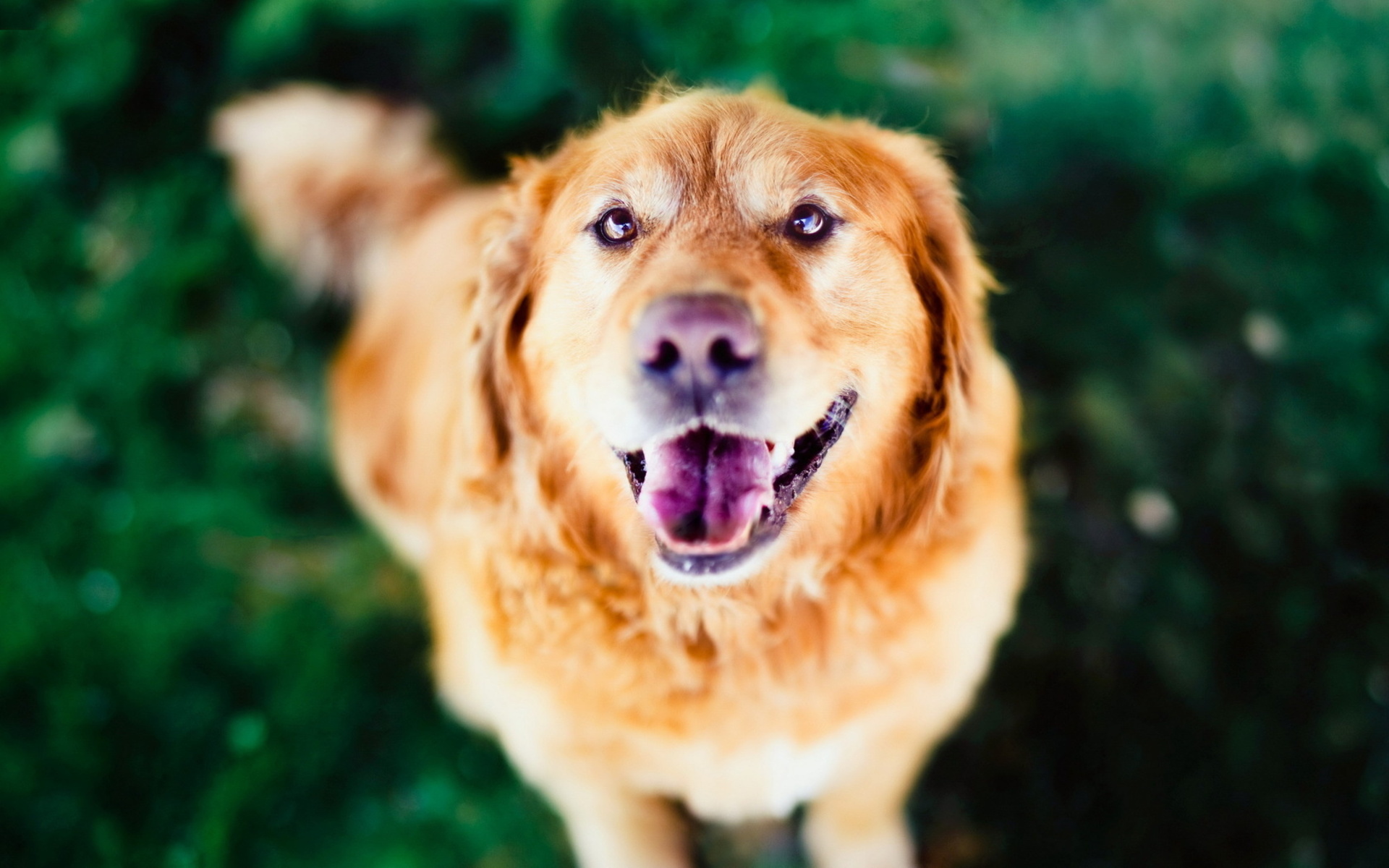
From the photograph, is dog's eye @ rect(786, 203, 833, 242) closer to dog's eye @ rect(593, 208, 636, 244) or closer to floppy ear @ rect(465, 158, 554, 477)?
dog's eye @ rect(593, 208, 636, 244)

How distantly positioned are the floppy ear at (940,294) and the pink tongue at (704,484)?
40 centimetres

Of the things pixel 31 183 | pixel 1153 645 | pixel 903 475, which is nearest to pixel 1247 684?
pixel 1153 645

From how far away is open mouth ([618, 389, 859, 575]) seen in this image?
1.63 m

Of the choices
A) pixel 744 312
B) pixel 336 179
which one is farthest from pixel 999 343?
pixel 336 179

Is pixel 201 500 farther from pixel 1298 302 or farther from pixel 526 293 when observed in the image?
pixel 1298 302

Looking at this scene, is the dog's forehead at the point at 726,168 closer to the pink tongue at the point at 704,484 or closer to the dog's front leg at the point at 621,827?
the pink tongue at the point at 704,484

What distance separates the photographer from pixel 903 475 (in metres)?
1.88

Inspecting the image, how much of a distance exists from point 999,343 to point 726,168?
1845 mm

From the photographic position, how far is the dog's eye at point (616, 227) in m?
1.76

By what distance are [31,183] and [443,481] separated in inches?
106

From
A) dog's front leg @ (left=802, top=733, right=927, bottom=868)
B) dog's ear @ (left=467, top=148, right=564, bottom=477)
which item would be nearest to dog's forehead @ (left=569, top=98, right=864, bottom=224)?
dog's ear @ (left=467, top=148, right=564, bottom=477)

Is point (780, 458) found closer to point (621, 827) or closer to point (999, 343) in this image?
point (621, 827)

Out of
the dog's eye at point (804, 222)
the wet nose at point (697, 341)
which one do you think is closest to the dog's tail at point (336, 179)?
the dog's eye at point (804, 222)

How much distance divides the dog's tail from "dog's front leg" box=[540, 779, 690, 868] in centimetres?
194
